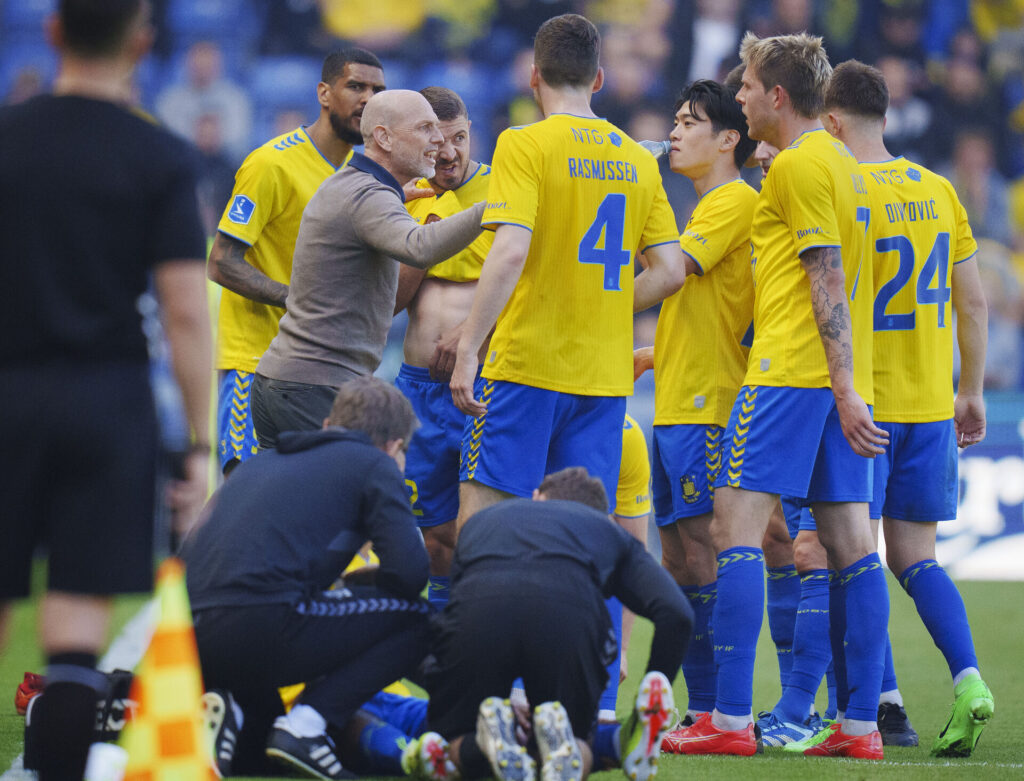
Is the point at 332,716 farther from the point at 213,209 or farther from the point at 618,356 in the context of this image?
the point at 213,209

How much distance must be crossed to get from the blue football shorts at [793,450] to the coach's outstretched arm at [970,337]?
885 millimetres

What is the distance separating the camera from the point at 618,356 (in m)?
4.72

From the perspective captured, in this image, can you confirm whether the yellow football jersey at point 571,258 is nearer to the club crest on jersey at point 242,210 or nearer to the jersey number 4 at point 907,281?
the jersey number 4 at point 907,281

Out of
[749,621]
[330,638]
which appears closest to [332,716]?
[330,638]

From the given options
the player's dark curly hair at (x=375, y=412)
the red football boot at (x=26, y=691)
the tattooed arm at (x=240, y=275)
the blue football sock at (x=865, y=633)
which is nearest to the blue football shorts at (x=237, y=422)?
the tattooed arm at (x=240, y=275)

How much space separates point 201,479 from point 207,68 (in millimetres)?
12117

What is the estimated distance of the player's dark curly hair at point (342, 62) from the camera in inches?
228

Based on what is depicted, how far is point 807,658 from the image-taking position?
4852mm

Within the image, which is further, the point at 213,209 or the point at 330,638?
the point at 213,209

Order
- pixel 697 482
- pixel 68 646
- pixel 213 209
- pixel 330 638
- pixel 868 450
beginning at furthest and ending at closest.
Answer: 1. pixel 213 209
2. pixel 697 482
3. pixel 868 450
4. pixel 330 638
5. pixel 68 646

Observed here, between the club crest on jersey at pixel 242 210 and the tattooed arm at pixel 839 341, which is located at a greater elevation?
the club crest on jersey at pixel 242 210

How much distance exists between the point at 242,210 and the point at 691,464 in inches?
81.9

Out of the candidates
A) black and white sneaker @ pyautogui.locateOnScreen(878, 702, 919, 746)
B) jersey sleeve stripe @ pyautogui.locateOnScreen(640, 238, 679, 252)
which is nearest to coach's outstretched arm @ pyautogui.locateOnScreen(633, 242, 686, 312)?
jersey sleeve stripe @ pyautogui.locateOnScreen(640, 238, 679, 252)

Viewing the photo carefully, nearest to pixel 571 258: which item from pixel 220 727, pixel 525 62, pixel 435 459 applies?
pixel 435 459
